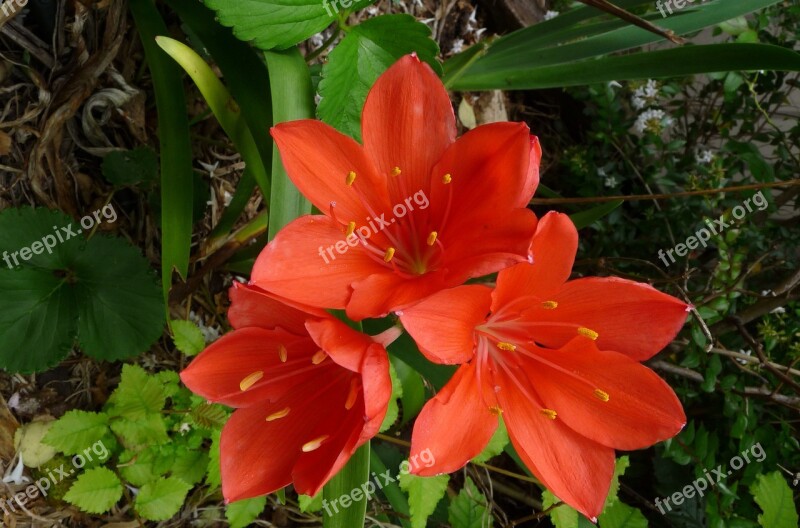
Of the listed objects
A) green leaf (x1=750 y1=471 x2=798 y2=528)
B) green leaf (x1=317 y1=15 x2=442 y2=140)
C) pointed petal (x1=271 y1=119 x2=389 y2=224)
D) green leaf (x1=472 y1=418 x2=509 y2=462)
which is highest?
green leaf (x1=317 y1=15 x2=442 y2=140)

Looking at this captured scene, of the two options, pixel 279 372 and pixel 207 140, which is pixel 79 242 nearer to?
pixel 207 140

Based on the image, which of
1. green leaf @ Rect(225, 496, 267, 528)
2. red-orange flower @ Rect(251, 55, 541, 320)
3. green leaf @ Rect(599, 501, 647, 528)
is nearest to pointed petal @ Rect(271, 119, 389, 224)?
red-orange flower @ Rect(251, 55, 541, 320)

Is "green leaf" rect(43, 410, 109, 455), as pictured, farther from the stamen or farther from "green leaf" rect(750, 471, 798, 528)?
"green leaf" rect(750, 471, 798, 528)

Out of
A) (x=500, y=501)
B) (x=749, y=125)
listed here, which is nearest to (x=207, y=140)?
(x=500, y=501)

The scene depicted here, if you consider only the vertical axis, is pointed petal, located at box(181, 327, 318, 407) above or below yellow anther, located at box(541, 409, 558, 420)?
above

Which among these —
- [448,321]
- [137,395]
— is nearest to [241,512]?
[137,395]

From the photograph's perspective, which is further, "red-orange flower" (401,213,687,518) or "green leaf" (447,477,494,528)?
"green leaf" (447,477,494,528)
